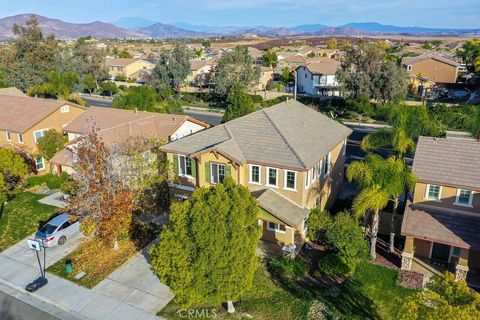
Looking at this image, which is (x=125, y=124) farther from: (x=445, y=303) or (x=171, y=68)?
(x=171, y=68)

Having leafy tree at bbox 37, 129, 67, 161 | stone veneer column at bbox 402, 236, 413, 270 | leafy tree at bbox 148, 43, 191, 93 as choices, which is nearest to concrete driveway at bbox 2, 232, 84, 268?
leafy tree at bbox 37, 129, 67, 161

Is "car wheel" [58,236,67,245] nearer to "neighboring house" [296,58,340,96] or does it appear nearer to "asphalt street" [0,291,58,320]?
"asphalt street" [0,291,58,320]

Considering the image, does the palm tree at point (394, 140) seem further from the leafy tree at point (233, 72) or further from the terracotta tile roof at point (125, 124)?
the leafy tree at point (233, 72)

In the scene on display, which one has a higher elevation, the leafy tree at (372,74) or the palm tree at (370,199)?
the leafy tree at (372,74)

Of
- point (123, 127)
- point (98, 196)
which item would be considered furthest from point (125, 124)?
point (98, 196)

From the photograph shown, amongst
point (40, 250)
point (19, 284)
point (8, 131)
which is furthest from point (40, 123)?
point (19, 284)

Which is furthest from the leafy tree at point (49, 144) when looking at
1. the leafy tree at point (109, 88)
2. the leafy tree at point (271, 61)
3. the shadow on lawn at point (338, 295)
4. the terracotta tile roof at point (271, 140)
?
the leafy tree at point (271, 61)
